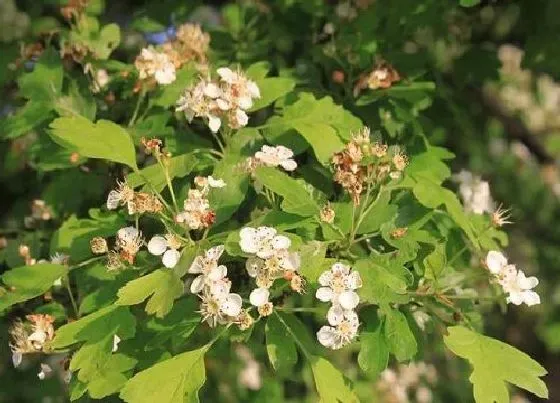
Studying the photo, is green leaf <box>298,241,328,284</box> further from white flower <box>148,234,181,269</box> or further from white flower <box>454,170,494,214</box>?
white flower <box>454,170,494,214</box>

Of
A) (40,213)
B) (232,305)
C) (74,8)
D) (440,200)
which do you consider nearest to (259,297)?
(232,305)

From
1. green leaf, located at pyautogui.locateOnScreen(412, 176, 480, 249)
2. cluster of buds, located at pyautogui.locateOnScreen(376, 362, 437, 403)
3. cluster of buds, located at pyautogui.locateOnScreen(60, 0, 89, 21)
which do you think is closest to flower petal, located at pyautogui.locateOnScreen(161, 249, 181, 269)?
green leaf, located at pyautogui.locateOnScreen(412, 176, 480, 249)

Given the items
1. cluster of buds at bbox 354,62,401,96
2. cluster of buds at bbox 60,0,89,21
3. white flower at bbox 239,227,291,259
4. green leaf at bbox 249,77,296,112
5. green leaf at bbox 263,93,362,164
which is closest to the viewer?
white flower at bbox 239,227,291,259

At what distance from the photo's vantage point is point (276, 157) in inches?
64.9

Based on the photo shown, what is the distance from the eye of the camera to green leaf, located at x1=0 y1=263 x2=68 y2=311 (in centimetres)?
166

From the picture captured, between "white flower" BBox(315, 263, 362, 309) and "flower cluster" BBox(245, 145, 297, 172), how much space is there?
252mm

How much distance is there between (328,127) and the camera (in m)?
1.80

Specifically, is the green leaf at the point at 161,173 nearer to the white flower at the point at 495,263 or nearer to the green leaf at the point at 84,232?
the green leaf at the point at 84,232

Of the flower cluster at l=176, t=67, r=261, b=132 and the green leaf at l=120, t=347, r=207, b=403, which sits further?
the flower cluster at l=176, t=67, r=261, b=132

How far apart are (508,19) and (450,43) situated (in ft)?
1.24

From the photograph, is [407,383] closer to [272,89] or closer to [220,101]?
[272,89]

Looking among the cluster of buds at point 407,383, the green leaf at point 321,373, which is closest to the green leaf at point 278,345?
the green leaf at point 321,373

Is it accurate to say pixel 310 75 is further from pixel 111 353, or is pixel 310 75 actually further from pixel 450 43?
pixel 111 353

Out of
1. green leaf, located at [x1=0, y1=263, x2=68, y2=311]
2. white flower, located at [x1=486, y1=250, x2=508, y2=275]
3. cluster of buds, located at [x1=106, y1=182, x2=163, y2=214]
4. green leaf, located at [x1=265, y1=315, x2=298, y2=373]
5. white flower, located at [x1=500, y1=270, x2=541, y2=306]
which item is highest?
cluster of buds, located at [x1=106, y1=182, x2=163, y2=214]
